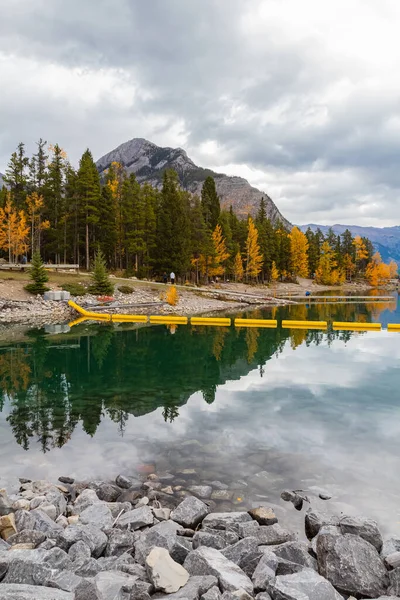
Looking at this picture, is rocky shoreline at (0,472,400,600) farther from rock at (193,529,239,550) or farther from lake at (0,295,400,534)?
lake at (0,295,400,534)

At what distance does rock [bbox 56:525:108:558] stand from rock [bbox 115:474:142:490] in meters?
2.29

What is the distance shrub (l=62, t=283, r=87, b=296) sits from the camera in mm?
45312

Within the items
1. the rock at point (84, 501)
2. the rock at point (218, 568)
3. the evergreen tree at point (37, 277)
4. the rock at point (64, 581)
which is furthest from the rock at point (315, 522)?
the evergreen tree at point (37, 277)

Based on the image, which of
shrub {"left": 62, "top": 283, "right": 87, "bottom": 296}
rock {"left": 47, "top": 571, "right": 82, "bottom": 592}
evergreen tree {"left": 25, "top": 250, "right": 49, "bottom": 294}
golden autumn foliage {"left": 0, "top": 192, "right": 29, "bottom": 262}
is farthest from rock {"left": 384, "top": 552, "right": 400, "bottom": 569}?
golden autumn foliage {"left": 0, "top": 192, "right": 29, "bottom": 262}

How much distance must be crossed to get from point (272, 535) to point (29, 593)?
12.5 ft

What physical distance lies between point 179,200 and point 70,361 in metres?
43.4

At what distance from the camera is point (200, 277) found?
71.9 m

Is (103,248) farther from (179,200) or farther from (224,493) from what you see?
(224,493)

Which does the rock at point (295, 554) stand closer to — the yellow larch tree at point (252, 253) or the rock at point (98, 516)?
the rock at point (98, 516)

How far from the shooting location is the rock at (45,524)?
20.7ft

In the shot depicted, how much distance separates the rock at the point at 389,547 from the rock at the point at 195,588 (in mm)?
2849

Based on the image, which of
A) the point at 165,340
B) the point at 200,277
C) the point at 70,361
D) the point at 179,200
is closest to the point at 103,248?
the point at 179,200

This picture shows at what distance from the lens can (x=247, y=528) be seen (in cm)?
673

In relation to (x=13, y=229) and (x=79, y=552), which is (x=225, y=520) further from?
(x=13, y=229)
